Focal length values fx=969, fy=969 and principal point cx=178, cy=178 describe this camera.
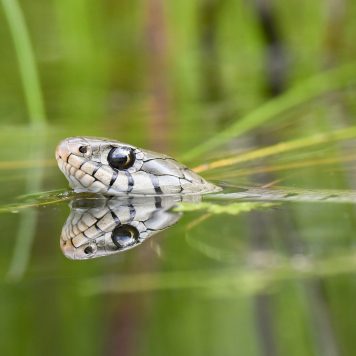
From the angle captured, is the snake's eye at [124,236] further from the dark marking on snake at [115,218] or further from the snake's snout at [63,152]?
the snake's snout at [63,152]

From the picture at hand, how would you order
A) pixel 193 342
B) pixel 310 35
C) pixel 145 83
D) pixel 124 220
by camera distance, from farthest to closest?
pixel 310 35 → pixel 145 83 → pixel 124 220 → pixel 193 342

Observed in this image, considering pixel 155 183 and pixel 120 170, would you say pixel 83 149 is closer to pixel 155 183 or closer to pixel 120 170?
pixel 120 170

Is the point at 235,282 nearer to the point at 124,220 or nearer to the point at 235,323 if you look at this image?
the point at 235,323

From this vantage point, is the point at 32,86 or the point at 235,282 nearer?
the point at 235,282

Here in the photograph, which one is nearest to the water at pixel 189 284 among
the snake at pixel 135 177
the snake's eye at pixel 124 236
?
the snake's eye at pixel 124 236

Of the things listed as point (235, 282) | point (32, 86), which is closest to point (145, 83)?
point (32, 86)

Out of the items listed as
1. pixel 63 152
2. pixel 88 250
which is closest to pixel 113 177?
pixel 63 152

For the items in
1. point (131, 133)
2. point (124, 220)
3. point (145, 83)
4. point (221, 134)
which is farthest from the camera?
point (145, 83)
